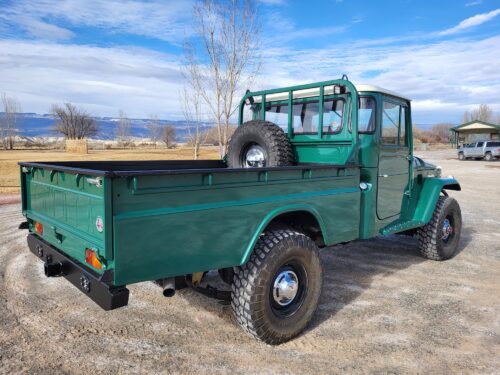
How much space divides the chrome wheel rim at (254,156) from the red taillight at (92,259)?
210 centimetres

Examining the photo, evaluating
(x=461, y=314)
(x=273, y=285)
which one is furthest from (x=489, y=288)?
(x=273, y=285)

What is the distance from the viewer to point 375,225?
14.8 ft

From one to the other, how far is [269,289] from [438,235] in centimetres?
335

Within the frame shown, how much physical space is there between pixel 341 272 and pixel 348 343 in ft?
6.17

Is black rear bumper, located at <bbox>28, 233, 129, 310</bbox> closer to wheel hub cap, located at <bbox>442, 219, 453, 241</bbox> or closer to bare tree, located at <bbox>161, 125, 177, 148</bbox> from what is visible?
wheel hub cap, located at <bbox>442, 219, 453, 241</bbox>

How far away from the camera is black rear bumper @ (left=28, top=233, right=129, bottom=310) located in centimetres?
259

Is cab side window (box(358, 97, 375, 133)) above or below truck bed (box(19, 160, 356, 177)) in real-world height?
above

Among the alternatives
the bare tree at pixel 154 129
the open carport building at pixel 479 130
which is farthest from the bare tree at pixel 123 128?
the open carport building at pixel 479 130

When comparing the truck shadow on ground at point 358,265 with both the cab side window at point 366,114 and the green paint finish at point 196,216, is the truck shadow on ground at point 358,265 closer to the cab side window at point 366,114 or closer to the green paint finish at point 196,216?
the green paint finish at point 196,216

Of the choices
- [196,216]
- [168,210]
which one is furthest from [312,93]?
[168,210]

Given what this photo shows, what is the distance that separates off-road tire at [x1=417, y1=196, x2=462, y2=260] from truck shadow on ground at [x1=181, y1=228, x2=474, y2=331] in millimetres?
248

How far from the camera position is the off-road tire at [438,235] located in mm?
5570

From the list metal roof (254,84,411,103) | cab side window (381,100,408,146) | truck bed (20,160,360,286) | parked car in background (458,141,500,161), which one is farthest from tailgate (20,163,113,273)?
parked car in background (458,141,500,161)

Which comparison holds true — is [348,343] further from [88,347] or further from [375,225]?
[88,347]
